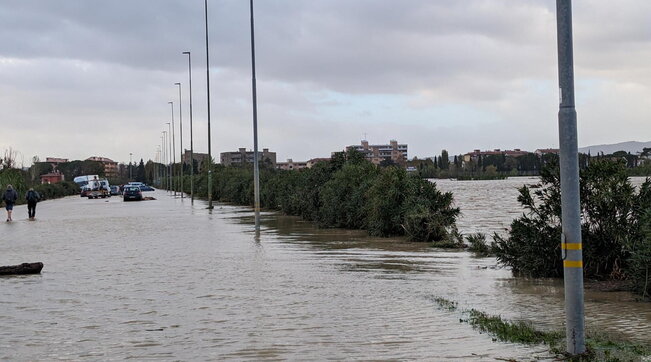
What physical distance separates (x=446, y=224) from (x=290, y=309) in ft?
42.8

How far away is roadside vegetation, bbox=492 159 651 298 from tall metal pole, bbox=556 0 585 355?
5.92 m

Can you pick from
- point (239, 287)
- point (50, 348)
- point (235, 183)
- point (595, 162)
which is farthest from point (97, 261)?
point (235, 183)

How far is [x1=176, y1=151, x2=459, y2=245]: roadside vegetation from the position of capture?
24.1 metres

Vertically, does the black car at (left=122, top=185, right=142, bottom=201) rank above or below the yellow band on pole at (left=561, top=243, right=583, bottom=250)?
above

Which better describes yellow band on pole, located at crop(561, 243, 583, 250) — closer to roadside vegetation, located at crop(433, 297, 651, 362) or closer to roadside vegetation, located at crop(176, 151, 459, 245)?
roadside vegetation, located at crop(433, 297, 651, 362)

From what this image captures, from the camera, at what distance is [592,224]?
14453mm

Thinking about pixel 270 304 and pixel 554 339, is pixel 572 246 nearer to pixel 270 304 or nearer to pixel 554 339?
pixel 554 339

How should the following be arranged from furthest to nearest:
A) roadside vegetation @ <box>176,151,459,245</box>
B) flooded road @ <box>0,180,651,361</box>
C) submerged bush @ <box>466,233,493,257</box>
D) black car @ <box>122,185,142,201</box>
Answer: black car @ <box>122,185,142,201</box>, roadside vegetation @ <box>176,151,459,245</box>, submerged bush @ <box>466,233,493,257</box>, flooded road @ <box>0,180,651,361</box>

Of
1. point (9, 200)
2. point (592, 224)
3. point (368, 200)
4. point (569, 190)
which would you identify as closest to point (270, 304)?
point (569, 190)

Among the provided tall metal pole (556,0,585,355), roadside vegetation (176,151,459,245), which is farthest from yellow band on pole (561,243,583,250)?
roadside vegetation (176,151,459,245)

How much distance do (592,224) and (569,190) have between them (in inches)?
267

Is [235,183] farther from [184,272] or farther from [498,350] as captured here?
[498,350]

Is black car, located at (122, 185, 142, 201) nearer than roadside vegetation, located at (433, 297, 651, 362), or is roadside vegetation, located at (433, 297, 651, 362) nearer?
roadside vegetation, located at (433, 297, 651, 362)

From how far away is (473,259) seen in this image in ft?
61.1
